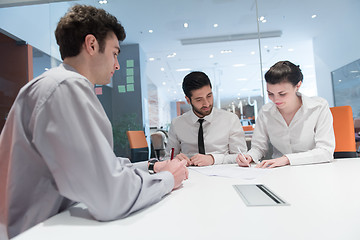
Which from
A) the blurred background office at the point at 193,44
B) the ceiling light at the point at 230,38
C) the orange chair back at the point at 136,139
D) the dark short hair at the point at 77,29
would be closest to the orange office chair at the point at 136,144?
the orange chair back at the point at 136,139

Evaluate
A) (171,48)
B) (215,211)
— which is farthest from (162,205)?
(171,48)

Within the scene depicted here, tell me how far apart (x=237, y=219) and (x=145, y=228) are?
0.22 m

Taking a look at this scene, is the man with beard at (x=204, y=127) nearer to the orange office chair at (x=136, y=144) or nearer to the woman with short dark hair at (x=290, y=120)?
the woman with short dark hair at (x=290, y=120)

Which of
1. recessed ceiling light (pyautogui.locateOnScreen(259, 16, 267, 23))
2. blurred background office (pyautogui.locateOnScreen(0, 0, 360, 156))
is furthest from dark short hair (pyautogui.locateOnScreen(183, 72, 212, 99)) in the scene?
recessed ceiling light (pyautogui.locateOnScreen(259, 16, 267, 23))

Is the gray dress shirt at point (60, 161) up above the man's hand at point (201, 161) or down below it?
above

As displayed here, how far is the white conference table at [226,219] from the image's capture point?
0.51 metres

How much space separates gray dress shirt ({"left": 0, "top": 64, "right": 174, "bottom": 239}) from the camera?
60cm

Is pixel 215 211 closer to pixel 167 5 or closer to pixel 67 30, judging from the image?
pixel 67 30

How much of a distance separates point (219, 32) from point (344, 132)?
4.75 metres

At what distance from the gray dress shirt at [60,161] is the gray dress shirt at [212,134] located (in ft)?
4.61

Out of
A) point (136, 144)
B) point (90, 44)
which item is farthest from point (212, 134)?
point (136, 144)

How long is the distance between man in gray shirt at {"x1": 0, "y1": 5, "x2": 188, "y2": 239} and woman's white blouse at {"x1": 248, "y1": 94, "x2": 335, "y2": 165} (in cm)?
118

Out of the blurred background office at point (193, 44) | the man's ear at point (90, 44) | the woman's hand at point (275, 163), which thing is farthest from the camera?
the blurred background office at point (193, 44)

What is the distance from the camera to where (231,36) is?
6078 millimetres
